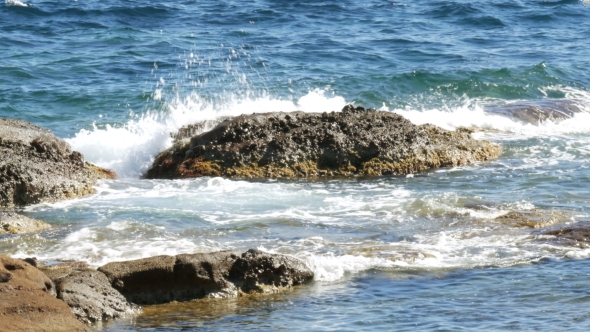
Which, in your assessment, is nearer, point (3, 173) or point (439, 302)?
point (439, 302)

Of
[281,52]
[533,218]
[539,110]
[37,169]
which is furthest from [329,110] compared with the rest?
[533,218]

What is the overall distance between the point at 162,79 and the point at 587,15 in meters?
13.7

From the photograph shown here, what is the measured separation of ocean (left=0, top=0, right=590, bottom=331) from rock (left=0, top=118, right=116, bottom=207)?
10.2 inches

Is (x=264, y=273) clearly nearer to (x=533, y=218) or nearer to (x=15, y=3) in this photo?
(x=533, y=218)

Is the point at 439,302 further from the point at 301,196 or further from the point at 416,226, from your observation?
the point at 301,196

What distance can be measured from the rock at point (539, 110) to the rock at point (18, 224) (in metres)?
8.60

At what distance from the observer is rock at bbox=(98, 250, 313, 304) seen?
21.6ft

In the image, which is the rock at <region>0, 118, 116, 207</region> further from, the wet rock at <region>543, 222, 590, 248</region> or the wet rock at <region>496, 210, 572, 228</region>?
the wet rock at <region>543, 222, 590, 248</region>

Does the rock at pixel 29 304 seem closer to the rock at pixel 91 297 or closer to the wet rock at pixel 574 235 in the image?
the rock at pixel 91 297

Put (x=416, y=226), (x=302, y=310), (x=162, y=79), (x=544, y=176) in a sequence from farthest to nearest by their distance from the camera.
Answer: (x=162, y=79)
(x=544, y=176)
(x=416, y=226)
(x=302, y=310)

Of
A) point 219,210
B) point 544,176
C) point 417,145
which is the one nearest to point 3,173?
point 219,210

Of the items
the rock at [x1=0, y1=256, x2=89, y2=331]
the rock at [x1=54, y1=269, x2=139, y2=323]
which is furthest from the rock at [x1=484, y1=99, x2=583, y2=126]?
the rock at [x1=0, y1=256, x2=89, y2=331]

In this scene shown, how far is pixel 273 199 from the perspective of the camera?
31.9ft

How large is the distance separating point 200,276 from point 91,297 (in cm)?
84
